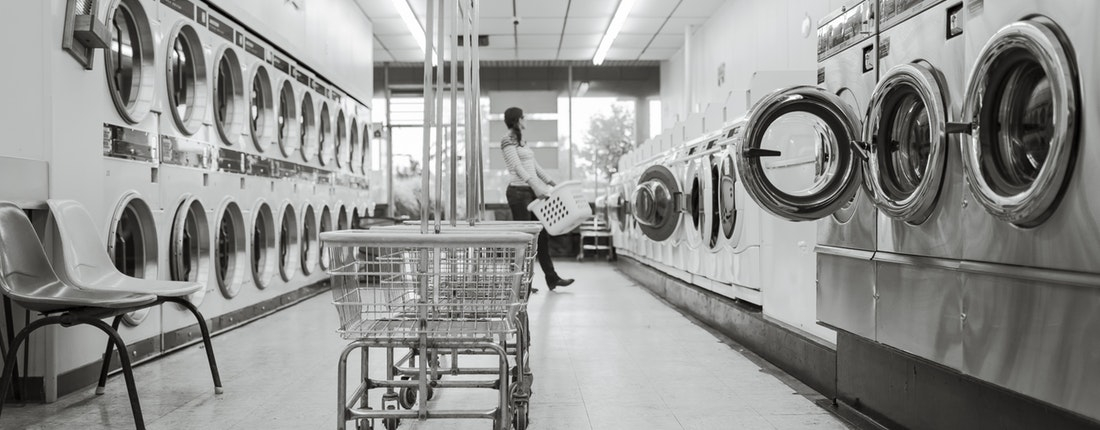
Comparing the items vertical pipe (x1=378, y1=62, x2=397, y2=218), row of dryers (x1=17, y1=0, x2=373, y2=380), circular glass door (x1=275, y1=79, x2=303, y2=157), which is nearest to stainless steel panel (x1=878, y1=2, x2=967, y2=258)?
row of dryers (x1=17, y1=0, x2=373, y2=380)

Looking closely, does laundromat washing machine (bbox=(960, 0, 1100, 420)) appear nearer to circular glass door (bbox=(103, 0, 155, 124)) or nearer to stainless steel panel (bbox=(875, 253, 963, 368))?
stainless steel panel (bbox=(875, 253, 963, 368))

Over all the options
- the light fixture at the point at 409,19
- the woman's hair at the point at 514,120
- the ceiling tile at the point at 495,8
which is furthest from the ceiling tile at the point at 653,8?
the woman's hair at the point at 514,120

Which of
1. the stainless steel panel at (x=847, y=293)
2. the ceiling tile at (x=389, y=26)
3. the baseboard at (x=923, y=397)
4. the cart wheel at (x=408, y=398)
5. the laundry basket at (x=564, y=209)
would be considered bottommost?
the cart wheel at (x=408, y=398)

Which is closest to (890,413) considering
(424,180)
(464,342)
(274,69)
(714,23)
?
(464,342)

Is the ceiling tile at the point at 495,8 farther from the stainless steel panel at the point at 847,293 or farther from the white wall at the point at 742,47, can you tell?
the stainless steel panel at the point at 847,293

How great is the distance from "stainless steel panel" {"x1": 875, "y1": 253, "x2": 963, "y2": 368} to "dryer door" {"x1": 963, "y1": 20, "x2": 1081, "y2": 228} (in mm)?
340

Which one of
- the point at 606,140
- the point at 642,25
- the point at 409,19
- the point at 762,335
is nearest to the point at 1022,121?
the point at 762,335

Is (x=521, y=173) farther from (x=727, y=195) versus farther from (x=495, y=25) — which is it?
(x=495, y=25)

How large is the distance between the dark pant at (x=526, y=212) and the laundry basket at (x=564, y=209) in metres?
1.79

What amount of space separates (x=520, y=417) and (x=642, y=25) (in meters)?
7.51

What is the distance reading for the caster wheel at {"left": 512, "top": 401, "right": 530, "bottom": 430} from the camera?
2.50 meters

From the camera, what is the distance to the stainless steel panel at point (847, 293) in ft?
8.37

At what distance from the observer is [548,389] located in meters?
3.21

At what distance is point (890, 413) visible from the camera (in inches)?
99.9
